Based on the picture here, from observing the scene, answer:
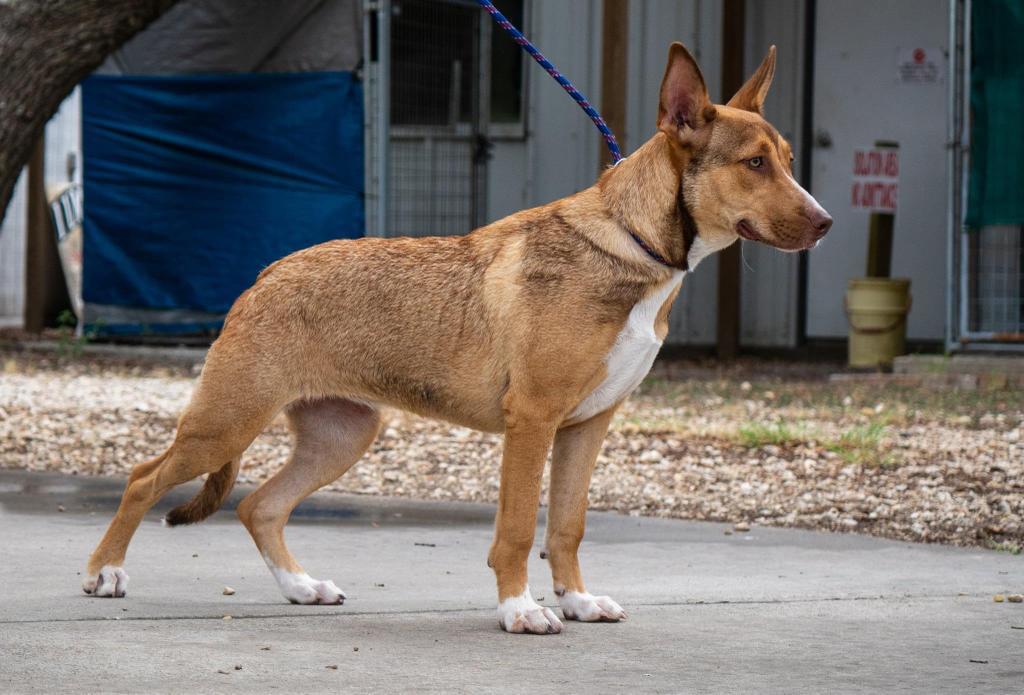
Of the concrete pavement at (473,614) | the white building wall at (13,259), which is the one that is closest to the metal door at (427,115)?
the white building wall at (13,259)

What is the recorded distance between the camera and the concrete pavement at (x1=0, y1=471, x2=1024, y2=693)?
12.7ft

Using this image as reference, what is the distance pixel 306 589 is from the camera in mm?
4809

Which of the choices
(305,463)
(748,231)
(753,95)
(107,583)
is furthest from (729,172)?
(107,583)

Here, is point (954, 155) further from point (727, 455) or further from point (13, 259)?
point (13, 259)

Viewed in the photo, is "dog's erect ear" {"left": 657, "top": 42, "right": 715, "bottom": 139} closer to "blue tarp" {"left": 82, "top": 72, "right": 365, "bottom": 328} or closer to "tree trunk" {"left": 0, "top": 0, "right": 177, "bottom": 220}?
"tree trunk" {"left": 0, "top": 0, "right": 177, "bottom": 220}

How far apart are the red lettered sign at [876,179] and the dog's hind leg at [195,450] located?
10307 mm

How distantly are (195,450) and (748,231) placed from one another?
1.83m

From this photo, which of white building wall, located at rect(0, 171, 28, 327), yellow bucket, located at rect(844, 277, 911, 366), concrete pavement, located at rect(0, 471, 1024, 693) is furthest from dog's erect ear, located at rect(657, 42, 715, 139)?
white building wall, located at rect(0, 171, 28, 327)

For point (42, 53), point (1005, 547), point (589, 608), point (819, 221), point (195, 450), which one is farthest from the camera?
point (42, 53)

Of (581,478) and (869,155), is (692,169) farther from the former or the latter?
(869,155)

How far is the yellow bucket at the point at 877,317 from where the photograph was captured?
12.8 meters

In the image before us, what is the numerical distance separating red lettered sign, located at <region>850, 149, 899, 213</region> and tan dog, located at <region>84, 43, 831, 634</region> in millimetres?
9625

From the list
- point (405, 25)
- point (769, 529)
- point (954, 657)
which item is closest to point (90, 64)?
point (405, 25)

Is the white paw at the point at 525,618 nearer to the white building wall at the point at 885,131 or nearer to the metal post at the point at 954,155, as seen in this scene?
the metal post at the point at 954,155
